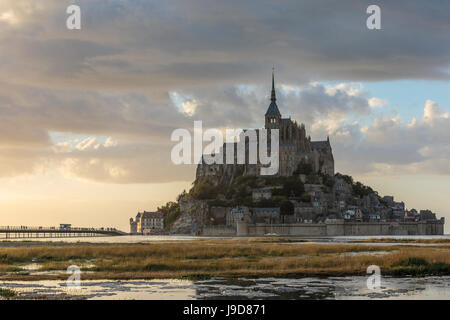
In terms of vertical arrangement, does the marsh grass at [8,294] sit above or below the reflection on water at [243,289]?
above

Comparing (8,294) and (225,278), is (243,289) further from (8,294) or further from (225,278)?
(8,294)

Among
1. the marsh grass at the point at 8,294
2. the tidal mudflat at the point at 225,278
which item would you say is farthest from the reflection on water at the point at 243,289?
the marsh grass at the point at 8,294

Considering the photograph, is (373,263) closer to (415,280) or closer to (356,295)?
(415,280)

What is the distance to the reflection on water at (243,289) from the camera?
3388 cm

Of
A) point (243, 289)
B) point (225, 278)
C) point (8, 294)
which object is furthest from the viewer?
point (225, 278)

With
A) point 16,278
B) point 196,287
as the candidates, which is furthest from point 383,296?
point 16,278

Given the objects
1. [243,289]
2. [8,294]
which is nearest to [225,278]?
[243,289]

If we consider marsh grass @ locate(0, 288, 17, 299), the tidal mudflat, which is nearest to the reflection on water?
the tidal mudflat

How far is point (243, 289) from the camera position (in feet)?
120

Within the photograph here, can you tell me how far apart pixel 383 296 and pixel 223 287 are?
880cm

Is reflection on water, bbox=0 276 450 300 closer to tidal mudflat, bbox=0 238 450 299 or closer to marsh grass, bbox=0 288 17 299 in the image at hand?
tidal mudflat, bbox=0 238 450 299

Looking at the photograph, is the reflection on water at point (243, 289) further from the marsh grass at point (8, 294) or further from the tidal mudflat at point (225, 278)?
the marsh grass at point (8, 294)

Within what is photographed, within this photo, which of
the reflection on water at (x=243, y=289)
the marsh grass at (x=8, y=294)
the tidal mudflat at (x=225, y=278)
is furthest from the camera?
the tidal mudflat at (x=225, y=278)
